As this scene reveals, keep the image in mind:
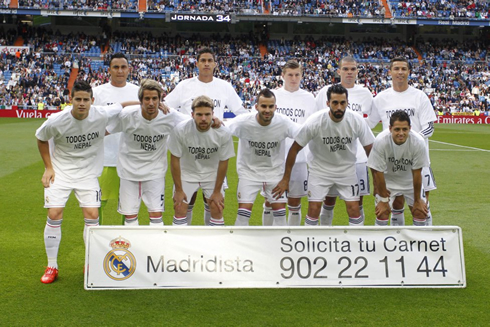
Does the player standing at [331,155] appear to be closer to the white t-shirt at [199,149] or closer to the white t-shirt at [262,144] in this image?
the white t-shirt at [262,144]

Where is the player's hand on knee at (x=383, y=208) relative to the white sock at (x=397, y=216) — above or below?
above

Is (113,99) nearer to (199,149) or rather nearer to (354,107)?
(199,149)

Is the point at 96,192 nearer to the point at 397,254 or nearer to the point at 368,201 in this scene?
the point at 397,254

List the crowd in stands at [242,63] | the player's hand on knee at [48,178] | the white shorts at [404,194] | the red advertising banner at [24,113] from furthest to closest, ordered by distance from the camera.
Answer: the crowd in stands at [242,63] < the red advertising banner at [24,113] < the white shorts at [404,194] < the player's hand on knee at [48,178]

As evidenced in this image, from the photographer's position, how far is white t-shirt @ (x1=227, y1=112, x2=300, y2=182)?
20.1ft

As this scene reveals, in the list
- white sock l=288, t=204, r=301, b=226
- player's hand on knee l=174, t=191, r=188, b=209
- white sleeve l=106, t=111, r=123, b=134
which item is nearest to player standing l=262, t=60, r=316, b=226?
white sock l=288, t=204, r=301, b=226

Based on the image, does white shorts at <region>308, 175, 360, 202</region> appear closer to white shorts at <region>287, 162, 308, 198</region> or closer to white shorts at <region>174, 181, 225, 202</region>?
white shorts at <region>287, 162, 308, 198</region>

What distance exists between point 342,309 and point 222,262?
1176 millimetres

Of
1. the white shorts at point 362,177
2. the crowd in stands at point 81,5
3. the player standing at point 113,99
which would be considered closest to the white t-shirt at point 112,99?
the player standing at point 113,99

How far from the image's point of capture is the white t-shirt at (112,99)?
647 centimetres

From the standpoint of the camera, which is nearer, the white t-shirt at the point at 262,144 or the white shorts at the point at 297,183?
the white t-shirt at the point at 262,144

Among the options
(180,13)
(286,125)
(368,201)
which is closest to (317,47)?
(180,13)

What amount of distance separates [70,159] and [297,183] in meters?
2.71

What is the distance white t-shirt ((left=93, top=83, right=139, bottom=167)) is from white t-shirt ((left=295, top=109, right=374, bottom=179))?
2.14m
